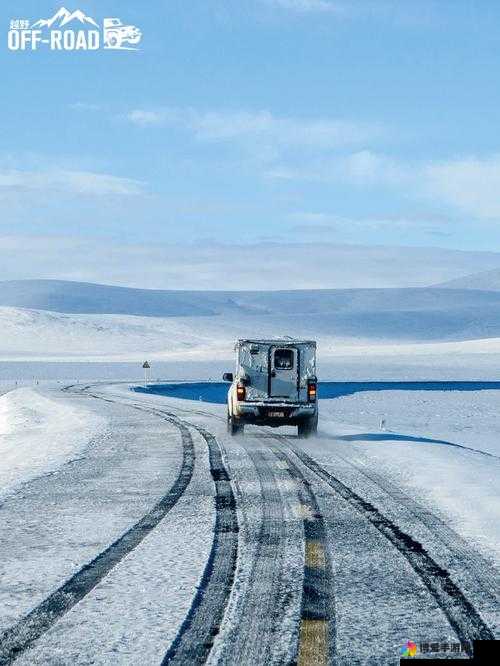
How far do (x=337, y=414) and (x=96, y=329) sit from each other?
134m

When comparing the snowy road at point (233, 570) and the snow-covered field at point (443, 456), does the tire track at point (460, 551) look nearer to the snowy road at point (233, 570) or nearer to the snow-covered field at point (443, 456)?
the snowy road at point (233, 570)

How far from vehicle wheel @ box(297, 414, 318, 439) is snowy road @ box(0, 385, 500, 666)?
7099 mm

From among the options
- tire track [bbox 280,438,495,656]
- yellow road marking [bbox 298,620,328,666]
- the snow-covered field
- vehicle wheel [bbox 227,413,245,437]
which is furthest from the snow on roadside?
yellow road marking [bbox 298,620,328,666]

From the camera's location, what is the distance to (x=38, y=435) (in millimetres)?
24703

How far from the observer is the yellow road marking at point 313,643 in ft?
17.6

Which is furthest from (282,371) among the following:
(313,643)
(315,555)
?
(313,643)

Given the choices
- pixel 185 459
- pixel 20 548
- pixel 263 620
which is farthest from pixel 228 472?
pixel 263 620

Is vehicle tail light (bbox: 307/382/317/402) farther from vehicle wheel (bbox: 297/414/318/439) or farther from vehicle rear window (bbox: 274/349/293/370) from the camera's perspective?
vehicle rear window (bbox: 274/349/293/370)

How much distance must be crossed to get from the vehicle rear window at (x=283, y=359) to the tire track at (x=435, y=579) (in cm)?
962

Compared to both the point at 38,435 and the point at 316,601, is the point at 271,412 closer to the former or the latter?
the point at 38,435

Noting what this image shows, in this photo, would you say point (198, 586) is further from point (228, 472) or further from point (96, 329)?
point (96, 329)

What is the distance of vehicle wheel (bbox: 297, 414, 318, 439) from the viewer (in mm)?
22469

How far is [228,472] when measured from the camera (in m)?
15.1

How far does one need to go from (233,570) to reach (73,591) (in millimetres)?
1421
